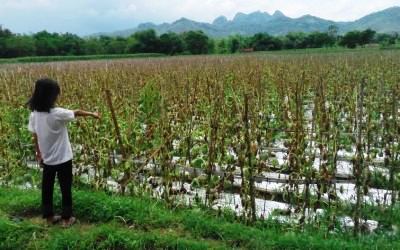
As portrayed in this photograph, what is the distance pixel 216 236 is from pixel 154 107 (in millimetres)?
3260

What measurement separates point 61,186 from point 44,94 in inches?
35.0

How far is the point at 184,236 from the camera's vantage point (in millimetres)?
4051

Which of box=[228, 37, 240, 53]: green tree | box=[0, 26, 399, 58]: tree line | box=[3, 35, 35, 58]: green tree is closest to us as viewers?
box=[3, 35, 35, 58]: green tree

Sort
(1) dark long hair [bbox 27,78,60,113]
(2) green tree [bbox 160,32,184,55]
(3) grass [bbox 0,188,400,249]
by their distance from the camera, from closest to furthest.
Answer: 1. (3) grass [bbox 0,188,400,249]
2. (1) dark long hair [bbox 27,78,60,113]
3. (2) green tree [bbox 160,32,184,55]

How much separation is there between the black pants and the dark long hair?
1.83 ft

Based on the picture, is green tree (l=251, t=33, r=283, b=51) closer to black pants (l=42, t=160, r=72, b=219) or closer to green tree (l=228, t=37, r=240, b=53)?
green tree (l=228, t=37, r=240, b=53)

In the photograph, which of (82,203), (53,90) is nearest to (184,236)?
(82,203)

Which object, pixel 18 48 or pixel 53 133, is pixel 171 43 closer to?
pixel 18 48

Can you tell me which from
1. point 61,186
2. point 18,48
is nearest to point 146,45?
point 18,48

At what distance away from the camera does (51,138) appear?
423 cm

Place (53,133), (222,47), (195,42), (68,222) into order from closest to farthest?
(53,133), (68,222), (195,42), (222,47)

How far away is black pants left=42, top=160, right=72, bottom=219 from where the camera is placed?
14.2 ft

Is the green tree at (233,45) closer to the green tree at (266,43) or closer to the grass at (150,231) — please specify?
the green tree at (266,43)

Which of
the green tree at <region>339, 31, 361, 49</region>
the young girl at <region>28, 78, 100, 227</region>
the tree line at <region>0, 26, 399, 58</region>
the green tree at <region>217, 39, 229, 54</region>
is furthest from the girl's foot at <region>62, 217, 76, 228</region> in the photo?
the green tree at <region>339, 31, 361, 49</region>
